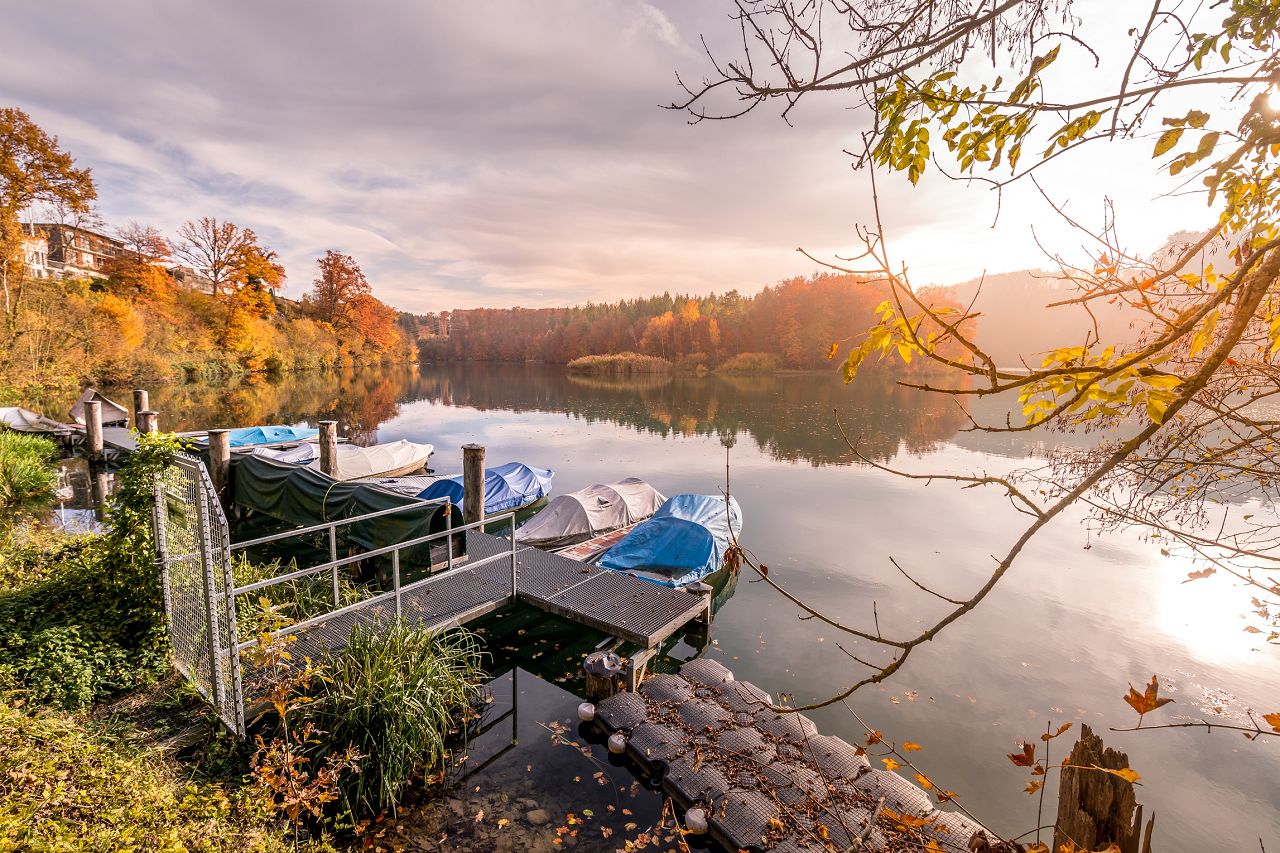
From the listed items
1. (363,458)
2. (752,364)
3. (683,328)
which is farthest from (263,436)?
(683,328)

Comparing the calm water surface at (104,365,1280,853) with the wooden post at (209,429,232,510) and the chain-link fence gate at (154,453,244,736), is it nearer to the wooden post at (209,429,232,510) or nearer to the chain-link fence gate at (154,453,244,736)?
the chain-link fence gate at (154,453,244,736)

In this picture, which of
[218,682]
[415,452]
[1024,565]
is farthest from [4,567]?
[1024,565]

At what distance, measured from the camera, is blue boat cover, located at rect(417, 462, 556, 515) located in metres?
15.9

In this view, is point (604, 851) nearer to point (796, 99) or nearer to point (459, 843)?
point (459, 843)

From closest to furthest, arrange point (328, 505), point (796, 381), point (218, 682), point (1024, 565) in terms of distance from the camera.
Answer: point (218, 682), point (328, 505), point (1024, 565), point (796, 381)

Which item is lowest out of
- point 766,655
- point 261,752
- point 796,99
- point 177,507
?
point 766,655

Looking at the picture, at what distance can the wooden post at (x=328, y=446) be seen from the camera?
623 inches

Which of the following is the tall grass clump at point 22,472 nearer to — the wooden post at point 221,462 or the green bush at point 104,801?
the wooden post at point 221,462

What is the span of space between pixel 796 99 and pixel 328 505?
1133cm

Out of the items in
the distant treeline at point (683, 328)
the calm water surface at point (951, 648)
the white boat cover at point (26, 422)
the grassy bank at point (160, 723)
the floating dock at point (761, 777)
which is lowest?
the calm water surface at point (951, 648)

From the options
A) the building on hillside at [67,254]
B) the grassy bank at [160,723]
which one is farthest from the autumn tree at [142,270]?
the grassy bank at [160,723]

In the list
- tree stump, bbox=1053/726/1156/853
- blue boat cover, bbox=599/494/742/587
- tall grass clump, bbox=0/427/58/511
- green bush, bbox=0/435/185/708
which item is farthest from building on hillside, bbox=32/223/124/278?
tree stump, bbox=1053/726/1156/853

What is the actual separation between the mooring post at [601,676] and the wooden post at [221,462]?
36.8 ft

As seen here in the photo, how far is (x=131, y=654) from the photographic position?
6.09 meters
